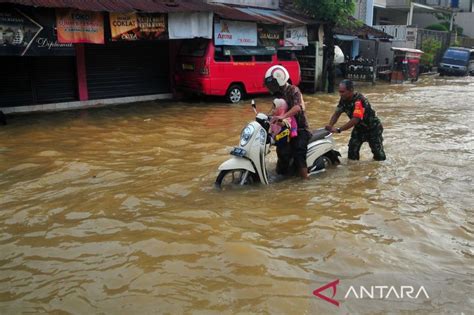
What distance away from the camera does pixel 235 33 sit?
14.3 metres

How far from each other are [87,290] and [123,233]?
3.50ft

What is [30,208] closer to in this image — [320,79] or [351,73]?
[320,79]

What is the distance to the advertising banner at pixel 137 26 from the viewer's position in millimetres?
11805

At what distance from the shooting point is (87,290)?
11.4 feet

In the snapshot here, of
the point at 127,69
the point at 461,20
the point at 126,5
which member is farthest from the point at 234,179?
the point at 461,20

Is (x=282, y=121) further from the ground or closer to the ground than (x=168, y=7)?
closer to the ground

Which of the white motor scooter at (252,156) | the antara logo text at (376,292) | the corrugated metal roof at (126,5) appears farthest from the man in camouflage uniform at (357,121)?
the corrugated metal roof at (126,5)

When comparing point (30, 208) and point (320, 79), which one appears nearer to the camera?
point (30, 208)

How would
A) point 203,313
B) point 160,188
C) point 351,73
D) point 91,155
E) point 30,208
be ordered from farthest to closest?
point 351,73 → point 91,155 → point 160,188 → point 30,208 → point 203,313

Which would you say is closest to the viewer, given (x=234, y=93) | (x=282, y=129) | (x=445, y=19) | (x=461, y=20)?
(x=282, y=129)

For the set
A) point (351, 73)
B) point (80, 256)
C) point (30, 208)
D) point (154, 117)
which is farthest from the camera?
point (351, 73)

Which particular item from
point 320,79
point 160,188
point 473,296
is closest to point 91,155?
point 160,188

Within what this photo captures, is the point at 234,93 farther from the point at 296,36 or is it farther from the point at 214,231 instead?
the point at 214,231

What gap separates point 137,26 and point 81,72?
2168 mm
